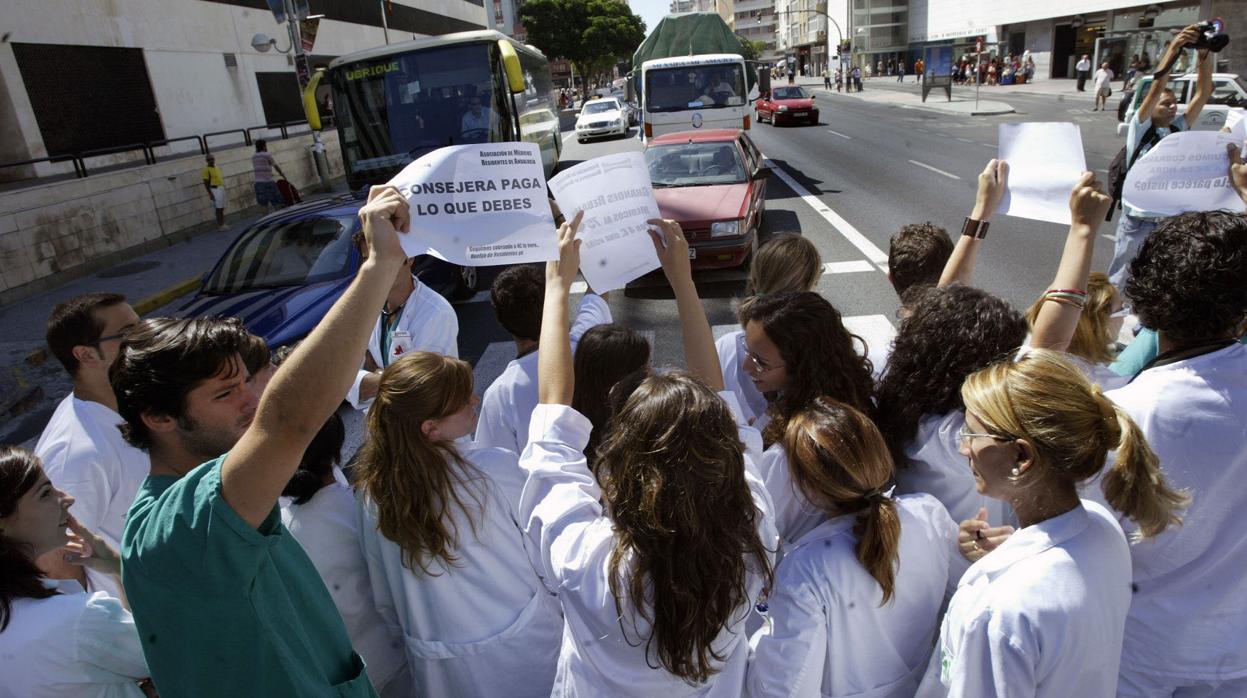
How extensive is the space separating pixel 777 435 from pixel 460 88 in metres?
11.5

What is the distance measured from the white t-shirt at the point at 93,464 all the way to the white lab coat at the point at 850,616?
2.36m

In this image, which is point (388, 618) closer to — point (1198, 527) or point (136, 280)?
point (1198, 527)

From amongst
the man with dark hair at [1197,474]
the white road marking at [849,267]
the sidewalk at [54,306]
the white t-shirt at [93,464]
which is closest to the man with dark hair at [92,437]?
the white t-shirt at [93,464]

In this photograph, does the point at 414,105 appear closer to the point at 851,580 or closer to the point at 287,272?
the point at 287,272

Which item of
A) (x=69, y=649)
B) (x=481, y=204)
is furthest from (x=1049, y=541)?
(x=69, y=649)

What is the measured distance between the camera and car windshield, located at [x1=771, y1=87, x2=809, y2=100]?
3019 cm

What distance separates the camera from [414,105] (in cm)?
1240

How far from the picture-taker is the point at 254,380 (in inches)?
78.3

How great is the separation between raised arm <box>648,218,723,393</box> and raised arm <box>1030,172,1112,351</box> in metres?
1.04

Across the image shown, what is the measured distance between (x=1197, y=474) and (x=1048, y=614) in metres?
0.71

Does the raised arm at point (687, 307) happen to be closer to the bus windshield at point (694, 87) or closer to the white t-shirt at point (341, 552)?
the white t-shirt at point (341, 552)

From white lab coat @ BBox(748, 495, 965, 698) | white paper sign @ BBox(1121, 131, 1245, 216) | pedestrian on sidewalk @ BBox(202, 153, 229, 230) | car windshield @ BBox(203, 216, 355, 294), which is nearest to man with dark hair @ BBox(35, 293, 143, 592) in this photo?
white lab coat @ BBox(748, 495, 965, 698)

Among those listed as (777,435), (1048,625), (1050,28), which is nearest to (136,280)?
(777,435)

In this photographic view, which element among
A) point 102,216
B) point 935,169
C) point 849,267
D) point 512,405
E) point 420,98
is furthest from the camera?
point 935,169
